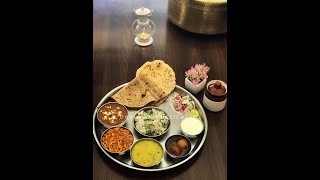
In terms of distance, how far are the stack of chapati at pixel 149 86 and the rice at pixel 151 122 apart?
0.09m

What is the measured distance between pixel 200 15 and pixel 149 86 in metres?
0.88

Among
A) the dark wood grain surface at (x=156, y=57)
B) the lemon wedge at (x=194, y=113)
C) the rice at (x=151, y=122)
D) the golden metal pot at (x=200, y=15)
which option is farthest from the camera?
the golden metal pot at (x=200, y=15)

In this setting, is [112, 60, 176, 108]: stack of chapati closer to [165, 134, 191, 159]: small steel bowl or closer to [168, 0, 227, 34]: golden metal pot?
[165, 134, 191, 159]: small steel bowl

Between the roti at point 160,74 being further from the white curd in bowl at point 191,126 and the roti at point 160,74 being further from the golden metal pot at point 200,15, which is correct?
the golden metal pot at point 200,15

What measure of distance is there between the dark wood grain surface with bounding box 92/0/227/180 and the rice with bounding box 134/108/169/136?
0.27 meters

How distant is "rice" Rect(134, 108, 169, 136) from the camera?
2.24 metres

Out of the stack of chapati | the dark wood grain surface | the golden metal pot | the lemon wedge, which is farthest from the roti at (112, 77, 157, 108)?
the golden metal pot

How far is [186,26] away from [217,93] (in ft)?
3.16

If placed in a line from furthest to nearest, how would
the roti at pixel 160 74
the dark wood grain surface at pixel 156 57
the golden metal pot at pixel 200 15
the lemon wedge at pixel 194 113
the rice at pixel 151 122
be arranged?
1. the golden metal pot at pixel 200 15
2. the roti at pixel 160 74
3. the lemon wedge at pixel 194 113
4. the rice at pixel 151 122
5. the dark wood grain surface at pixel 156 57

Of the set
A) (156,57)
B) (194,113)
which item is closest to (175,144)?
(194,113)

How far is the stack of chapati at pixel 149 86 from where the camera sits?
243 cm

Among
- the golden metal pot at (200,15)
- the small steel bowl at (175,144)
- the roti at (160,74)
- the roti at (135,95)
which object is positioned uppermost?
the golden metal pot at (200,15)

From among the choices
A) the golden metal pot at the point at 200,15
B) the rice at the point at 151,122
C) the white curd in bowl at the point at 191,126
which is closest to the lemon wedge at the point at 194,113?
the white curd in bowl at the point at 191,126

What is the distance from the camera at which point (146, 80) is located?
2.56 metres
